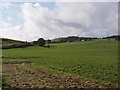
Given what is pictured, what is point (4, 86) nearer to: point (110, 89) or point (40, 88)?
point (40, 88)

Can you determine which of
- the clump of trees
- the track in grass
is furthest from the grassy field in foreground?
the clump of trees

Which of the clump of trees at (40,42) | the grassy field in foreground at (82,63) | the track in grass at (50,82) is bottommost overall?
the grassy field in foreground at (82,63)

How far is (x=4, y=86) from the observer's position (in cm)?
1491

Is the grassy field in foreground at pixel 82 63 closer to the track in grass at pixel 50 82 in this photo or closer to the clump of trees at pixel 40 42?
the track in grass at pixel 50 82

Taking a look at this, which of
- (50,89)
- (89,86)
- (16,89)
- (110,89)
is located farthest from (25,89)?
(110,89)

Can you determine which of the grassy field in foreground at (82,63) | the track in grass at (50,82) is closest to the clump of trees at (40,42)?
the grassy field in foreground at (82,63)

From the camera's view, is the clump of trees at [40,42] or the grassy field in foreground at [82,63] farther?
the clump of trees at [40,42]

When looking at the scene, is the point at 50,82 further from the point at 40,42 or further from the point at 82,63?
the point at 40,42

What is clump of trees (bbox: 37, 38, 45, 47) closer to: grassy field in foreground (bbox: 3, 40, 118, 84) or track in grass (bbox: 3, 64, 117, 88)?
grassy field in foreground (bbox: 3, 40, 118, 84)

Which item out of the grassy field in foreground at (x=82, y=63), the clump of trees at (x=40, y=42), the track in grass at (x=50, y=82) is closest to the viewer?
the track in grass at (x=50, y=82)

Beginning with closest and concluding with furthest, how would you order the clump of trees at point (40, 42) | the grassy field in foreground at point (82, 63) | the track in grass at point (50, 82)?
the track in grass at point (50, 82) → the grassy field in foreground at point (82, 63) → the clump of trees at point (40, 42)

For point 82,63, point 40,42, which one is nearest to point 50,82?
point 82,63

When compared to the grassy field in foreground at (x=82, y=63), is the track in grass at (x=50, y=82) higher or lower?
higher

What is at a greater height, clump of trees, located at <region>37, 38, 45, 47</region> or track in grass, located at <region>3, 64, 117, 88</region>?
clump of trees, located at <region>37, 38, 45, 47</region>
